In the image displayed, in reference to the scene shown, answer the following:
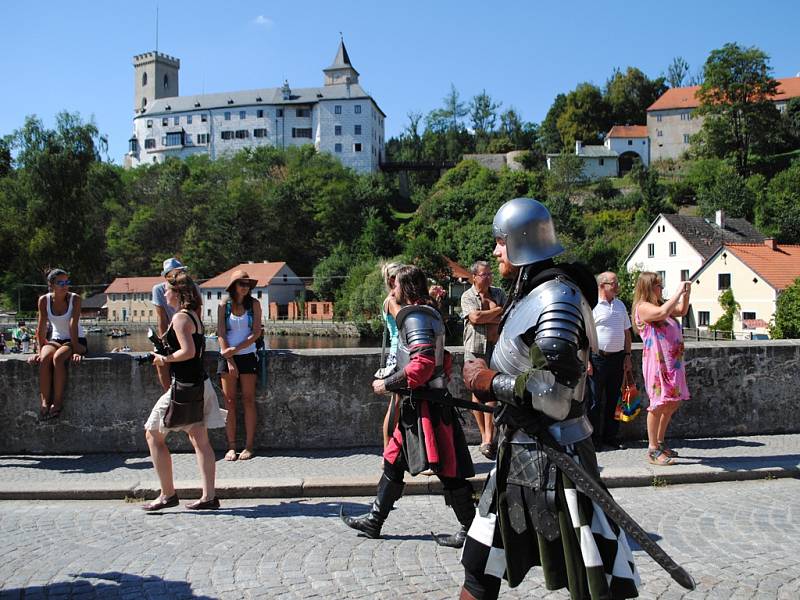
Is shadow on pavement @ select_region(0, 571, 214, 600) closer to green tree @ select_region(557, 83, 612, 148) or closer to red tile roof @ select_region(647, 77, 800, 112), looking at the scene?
green tree @ select_region(557, 83, 612, 148)

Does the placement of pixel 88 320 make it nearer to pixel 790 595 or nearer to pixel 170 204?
pixel 170 204

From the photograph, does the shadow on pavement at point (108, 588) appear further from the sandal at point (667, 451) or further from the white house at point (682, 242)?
the white house at point (682, 242)

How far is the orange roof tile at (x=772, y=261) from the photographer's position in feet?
165

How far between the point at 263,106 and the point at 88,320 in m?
48.8

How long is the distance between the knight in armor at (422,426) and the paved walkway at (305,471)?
1.52m

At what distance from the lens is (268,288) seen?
89.3m

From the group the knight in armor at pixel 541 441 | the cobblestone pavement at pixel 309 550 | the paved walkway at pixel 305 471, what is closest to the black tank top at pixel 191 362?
the cobblestone pavement at pixel 309 550

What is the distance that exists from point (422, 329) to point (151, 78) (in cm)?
14874

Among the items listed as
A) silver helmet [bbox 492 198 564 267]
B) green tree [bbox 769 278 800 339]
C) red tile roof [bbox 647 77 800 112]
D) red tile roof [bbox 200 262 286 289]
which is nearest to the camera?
silver helmet [bbox 492 198 564 267]

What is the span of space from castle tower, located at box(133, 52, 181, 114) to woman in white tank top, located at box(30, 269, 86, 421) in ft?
465

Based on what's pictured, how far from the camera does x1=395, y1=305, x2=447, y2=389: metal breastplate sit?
4.96 meters

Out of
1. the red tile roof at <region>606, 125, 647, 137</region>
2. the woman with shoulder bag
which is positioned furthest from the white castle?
the woman with shoulder bag

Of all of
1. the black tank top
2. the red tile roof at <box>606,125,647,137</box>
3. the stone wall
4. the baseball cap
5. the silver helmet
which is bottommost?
the stone wall

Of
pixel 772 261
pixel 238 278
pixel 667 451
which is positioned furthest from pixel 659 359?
pixel 772 261
